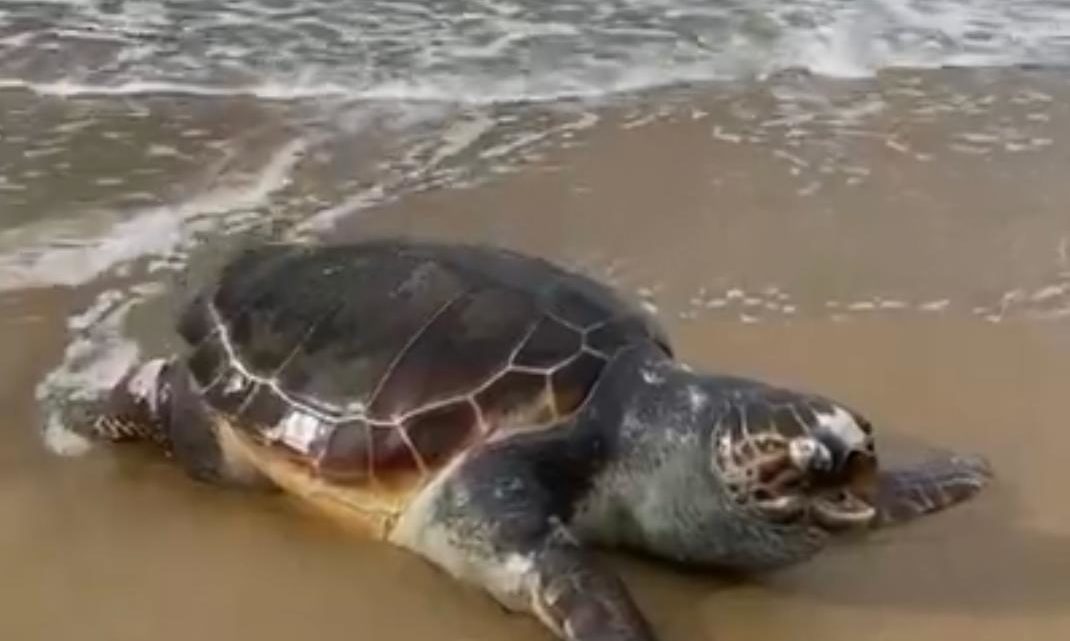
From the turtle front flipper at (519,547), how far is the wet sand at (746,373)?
0.06 m

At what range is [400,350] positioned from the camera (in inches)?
107

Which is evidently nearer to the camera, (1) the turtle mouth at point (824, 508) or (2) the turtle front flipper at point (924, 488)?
(1) the turtle mouth at point (824, 508)

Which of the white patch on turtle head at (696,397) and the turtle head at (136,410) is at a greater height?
the white patch on turtle head at (696,397)

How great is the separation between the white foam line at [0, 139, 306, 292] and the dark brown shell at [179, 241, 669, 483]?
0.69m

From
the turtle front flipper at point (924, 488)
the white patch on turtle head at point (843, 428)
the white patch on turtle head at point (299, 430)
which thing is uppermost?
the white patch on turtle head at point (843, 428)

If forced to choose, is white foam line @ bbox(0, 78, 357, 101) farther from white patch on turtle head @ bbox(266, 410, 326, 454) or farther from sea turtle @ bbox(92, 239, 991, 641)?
white patch on turtle head @ bbox(266, 410, 326, 454)

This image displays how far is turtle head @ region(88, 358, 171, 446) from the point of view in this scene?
9.78 ft

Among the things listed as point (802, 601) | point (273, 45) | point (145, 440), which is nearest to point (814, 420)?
A: point (802, 601)

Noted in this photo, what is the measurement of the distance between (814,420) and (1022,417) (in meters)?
0.80

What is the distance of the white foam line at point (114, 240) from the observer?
357 centimetres

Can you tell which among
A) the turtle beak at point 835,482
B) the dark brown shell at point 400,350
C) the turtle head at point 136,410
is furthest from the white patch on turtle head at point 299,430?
the turtle beak at point 835,482

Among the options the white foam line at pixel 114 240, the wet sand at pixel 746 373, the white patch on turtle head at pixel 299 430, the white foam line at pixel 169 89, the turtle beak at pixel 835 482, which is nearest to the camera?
the turtle beak at pixel 835 482

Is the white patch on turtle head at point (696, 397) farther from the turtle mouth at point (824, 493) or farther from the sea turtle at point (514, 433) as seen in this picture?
the turtle mouth at point (824, 493)

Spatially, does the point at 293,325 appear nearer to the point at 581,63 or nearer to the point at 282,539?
the point at 282,539
